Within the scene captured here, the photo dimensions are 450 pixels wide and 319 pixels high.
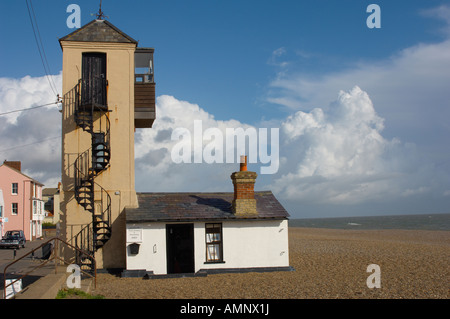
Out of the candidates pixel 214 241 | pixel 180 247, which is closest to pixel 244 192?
pixel 214 241

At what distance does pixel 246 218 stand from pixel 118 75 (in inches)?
317

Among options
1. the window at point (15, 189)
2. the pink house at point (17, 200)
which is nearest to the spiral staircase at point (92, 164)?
the pink house at point (17, 200)

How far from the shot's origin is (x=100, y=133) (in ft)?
62.7

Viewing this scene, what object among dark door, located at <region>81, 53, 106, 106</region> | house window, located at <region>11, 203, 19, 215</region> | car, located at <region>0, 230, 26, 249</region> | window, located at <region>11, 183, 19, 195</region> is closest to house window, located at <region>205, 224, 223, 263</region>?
dark door, located at <region>81, 53, 106, 106</region>

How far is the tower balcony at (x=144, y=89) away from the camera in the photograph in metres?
19.8

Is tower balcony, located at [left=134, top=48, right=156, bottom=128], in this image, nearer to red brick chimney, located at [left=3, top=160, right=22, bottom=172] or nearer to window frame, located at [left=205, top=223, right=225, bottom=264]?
window frame, located at [left=205, top=223, right=225, bottom=264]

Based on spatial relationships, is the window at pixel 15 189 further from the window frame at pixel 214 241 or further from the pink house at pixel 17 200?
the window frame at pixel 214 241

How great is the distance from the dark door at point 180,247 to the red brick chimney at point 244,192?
200cm

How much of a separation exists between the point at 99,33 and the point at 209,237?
969 centimetres

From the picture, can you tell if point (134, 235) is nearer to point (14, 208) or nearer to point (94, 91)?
point (94, 91)
